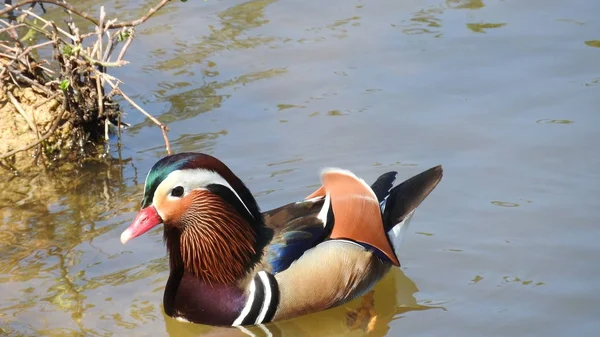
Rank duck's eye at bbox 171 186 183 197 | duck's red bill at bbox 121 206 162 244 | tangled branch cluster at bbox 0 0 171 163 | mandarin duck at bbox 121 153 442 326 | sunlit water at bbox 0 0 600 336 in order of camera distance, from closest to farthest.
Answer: duck's red bill at bbox 121 206 162 244, duck's eye at bbox 171 186 183 197, mandarin duck at bbox 121 153 442 326, sunlit water at bbox 0 0 600 336, tangled branch cluster at bbox 0 0 171 163

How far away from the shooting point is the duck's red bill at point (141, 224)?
5.30 metres

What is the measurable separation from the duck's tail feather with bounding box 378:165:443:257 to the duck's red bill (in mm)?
1474

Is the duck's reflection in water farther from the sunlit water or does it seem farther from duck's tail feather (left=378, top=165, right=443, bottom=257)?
duck's tail feather (left=378, top=165, right=443, bottom=257)

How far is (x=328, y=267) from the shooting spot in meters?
5.69

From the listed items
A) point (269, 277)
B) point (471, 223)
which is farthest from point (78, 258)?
point (471, 223)

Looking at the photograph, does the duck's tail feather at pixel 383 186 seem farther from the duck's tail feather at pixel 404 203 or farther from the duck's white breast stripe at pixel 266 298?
the duck's white breast stripe at pixel 266 298

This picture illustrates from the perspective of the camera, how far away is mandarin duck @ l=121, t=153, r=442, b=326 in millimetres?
5539

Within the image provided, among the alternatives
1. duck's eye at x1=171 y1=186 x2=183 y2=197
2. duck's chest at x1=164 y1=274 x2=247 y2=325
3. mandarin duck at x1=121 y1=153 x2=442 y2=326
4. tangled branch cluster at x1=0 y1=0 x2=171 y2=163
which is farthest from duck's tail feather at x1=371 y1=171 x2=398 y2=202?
tangled branch cluster at x1=0 y1=0 x2=171 y2=163

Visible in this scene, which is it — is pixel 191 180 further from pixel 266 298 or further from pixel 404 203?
pixel 404 203

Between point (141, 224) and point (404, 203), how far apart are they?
1.70m

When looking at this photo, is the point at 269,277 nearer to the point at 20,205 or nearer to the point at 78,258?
the point at 78,258

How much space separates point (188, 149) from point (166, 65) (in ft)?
5.89

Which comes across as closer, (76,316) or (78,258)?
(76,316)

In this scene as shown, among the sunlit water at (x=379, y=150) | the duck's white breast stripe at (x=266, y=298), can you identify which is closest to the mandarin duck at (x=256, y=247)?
the duck's white breast stripe at (x=266, y=298)
